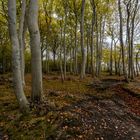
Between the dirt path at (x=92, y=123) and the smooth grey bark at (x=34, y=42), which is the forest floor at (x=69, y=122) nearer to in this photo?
the dirt path at (x=92, y=123)

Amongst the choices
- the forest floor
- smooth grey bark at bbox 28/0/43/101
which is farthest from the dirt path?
smooth grey bark at bbox 28/0/43/101

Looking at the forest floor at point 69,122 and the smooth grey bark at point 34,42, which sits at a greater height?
the smooth grey bark at point 34,42

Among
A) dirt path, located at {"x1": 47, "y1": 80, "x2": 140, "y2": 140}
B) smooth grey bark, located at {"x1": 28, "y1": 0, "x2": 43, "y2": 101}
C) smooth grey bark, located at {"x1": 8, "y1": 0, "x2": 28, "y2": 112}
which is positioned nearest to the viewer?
dirt path, located at {"x1": 47, "y1": 80, "x2": 140, "y2": 140}

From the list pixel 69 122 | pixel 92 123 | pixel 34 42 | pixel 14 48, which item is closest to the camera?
pixel 69 122

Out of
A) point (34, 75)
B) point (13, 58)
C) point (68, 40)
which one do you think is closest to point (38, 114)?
point (34, 75)

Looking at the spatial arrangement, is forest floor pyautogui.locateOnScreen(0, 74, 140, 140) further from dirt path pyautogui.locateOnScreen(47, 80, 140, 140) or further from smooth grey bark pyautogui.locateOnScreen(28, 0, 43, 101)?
smooth grey bark pyautogui.locateOnScreen(28, 0, 43, 101)

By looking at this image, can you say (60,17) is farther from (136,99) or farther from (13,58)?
(13,58)

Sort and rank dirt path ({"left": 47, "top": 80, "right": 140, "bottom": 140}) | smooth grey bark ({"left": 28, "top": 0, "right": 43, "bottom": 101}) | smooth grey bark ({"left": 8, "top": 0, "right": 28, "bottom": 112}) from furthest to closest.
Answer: smooth grey bark ({"left": 28, "top": 0, "right": 43, "bottom": 101}) < smooth grey bark ({"left": 8, "top": 0, "right": 28, "bottom": 112}) < dirt path ({"left": 47, "top": 80, "right": 140, "bottom": 140})

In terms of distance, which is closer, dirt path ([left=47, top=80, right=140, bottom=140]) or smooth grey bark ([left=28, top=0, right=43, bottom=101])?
dirt path ([left=47, top=80, right=140, bottom=140])

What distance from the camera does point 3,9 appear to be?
2097 centimetres

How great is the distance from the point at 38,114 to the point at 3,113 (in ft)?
5.59

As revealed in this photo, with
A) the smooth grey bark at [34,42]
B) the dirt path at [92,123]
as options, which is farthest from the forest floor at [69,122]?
the smooth grey bark at [34,42]

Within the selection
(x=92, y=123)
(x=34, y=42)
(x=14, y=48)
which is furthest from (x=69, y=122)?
(x=34, y=42)

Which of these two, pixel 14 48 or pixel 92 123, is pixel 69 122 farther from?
pixel 14 48
